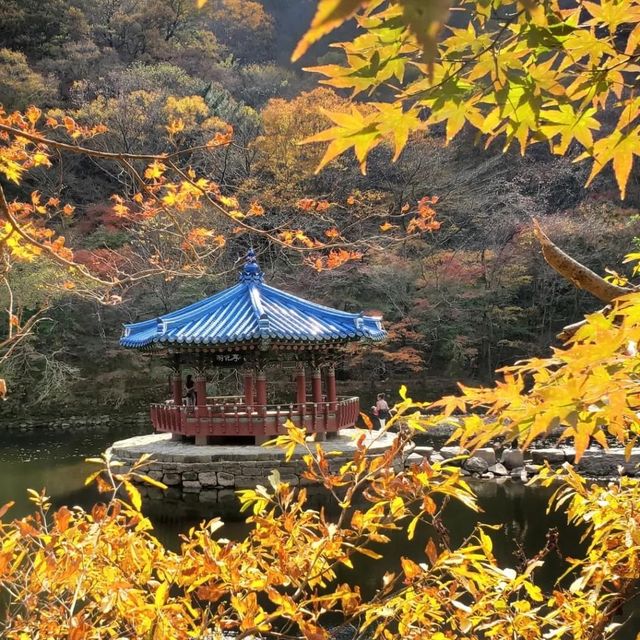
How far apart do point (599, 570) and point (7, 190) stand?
21.7 m

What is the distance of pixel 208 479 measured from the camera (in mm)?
9234

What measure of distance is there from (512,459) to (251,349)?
14.4 ft

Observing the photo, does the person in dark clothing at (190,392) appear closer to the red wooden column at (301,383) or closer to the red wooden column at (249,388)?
the red wooden column at (249,388)

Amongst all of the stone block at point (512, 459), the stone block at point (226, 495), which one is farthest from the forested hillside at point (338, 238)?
the stone block at point (226, 495)

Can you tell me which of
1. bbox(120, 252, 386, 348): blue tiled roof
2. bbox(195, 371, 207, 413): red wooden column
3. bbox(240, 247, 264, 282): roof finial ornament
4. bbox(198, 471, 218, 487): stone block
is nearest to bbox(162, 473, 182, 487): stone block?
bbox(198, 471, 218, 487): stone block

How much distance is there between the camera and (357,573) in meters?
5.59

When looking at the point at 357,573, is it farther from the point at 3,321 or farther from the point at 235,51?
the point at 235,51

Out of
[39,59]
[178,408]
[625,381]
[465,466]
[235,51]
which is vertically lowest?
[465,466]

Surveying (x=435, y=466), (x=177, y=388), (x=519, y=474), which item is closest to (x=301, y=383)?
(x=177, y=388)

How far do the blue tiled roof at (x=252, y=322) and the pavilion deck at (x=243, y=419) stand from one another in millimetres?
1075

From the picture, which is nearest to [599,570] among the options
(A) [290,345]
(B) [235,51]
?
(A) [290,345]

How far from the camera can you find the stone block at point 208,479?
9.22m

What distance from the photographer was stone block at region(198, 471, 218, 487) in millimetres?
9219

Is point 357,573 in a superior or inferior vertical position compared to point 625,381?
inferior
